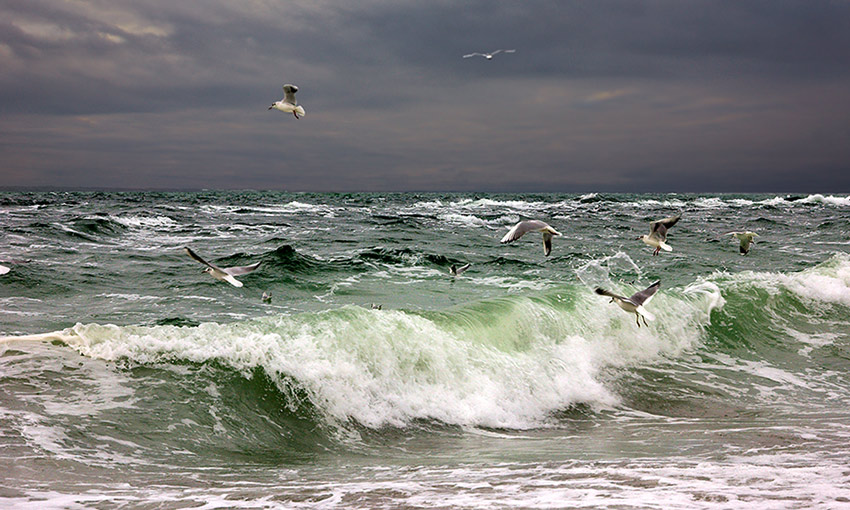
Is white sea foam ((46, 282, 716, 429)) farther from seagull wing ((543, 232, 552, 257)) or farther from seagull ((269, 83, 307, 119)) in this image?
seagull ((269, 83, 307, 119))

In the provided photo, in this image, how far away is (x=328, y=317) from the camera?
833cm

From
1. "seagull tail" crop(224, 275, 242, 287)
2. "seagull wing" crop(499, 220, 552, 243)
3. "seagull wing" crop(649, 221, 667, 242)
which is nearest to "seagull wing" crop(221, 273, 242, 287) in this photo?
"seagull tail" crop(224, 275, 242, 287)

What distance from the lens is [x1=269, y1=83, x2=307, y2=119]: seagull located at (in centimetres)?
1158

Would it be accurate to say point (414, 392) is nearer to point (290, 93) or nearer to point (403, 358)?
point (403, 358)

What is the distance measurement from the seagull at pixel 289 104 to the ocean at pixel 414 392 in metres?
3.22

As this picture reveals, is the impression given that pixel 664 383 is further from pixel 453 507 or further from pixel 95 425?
pixel 95 425

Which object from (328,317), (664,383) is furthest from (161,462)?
(664,383)

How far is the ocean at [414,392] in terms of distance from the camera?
15.8 feet

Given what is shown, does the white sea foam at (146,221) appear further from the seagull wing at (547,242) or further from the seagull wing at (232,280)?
the seagull wing at (547,242)

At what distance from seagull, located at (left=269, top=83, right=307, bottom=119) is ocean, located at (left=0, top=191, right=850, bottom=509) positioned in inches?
127

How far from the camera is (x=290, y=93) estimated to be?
11758 mm

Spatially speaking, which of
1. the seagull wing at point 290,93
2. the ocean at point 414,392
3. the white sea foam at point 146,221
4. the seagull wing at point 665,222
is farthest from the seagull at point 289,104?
the white sea foam at point 146,221

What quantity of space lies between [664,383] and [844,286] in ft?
24.0

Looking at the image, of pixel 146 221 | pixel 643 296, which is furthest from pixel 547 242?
pixel 146 221
